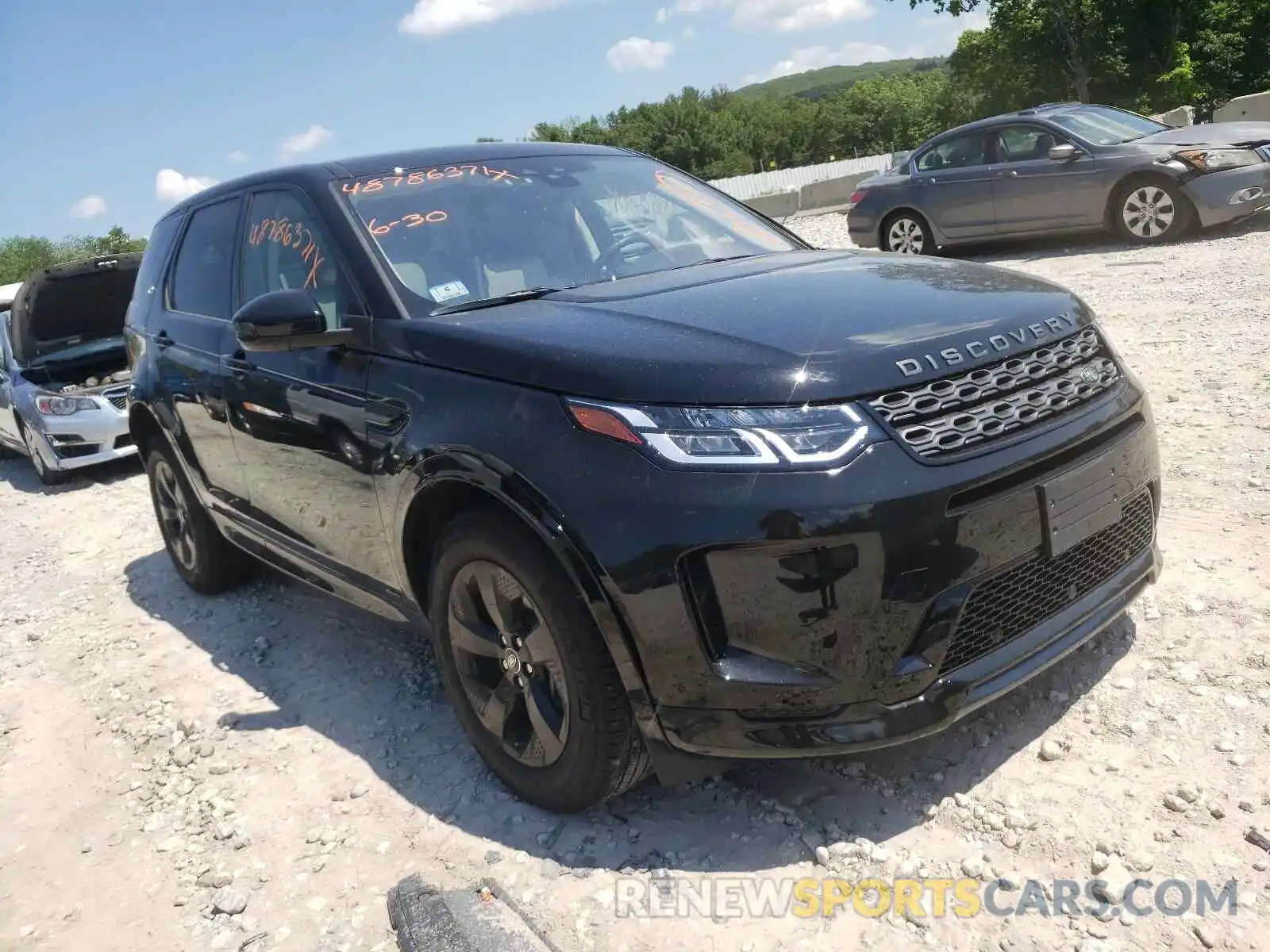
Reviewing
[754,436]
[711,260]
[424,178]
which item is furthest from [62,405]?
[754,436]

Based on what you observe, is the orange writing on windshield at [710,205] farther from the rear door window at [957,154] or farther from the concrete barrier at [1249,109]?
the concrete barrier at [1249,109]

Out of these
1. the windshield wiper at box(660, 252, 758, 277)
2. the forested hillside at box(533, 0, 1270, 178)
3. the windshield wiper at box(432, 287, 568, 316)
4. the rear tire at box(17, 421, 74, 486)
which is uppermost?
the forested hillside at box(533, 0, 1270, 178)

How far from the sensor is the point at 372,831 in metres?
3.02

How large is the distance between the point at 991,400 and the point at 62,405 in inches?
341

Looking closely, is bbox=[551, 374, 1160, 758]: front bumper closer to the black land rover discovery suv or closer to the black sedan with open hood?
the black land rover discovery suv

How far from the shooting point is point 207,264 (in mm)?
4480

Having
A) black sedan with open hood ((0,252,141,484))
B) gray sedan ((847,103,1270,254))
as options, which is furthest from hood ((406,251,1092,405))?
black sedan with open hood ((0,252,141,484))

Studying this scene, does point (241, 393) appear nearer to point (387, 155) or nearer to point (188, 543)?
point (387, 155)

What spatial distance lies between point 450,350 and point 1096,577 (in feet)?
5.85

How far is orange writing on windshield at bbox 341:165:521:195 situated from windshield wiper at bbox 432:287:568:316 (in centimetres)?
63

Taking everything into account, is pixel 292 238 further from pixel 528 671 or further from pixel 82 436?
pixel 82 436

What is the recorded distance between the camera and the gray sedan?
958 centimetres

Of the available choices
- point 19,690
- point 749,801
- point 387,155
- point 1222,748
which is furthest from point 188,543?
point 1222,748

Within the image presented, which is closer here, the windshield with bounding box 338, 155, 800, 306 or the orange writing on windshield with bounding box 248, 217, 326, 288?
the windshield with bounding box 338, 155, 800, 306
